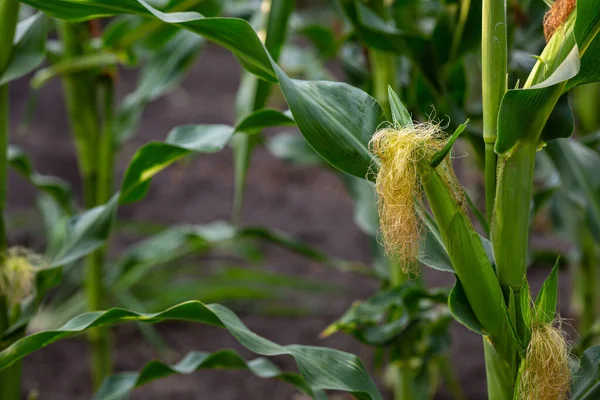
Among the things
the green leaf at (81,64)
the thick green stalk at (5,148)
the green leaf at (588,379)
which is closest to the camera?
the green leaf at (588,379)

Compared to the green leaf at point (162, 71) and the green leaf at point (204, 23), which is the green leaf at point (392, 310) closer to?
the green leaf at point (204, 23)

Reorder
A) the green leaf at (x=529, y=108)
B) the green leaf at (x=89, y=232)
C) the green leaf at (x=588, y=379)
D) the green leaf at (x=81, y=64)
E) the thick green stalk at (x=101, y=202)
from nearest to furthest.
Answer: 1. the green leaf at (x=529, y=108)
2. the green leaf at (x=588, y=379)
3. the green leaf at (x=89, y=232)
4. the green leaf at (x=81, y=64)
5. the thick green stalk at (x=101, y=202)

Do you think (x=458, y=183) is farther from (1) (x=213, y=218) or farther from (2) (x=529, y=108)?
(1) (x=213, y=218)

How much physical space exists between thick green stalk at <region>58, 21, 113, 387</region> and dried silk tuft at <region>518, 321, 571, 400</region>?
30.2 inches

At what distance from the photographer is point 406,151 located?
512 mm

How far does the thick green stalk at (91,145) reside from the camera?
1.13 m

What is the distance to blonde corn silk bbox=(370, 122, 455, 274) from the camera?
0.52 m

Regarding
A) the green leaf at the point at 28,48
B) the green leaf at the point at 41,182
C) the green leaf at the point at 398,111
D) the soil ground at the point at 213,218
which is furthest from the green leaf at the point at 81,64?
the soil ground at the point at 213,218

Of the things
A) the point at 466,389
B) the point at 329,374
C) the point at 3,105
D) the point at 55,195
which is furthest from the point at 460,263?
the point at 466,389

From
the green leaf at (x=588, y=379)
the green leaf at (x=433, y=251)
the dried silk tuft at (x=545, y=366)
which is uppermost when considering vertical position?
the green leaf at (x=433, y=251)

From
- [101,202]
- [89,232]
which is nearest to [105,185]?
[101,202]

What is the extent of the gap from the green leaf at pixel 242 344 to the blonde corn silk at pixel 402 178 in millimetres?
175

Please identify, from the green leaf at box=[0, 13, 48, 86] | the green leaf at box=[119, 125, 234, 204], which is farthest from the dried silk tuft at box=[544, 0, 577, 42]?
the green leaf at box=[0, 13, 48, 86]

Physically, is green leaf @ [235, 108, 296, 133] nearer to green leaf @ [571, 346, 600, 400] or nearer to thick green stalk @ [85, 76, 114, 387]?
green leaf @ [571, 346, 600, 400]
